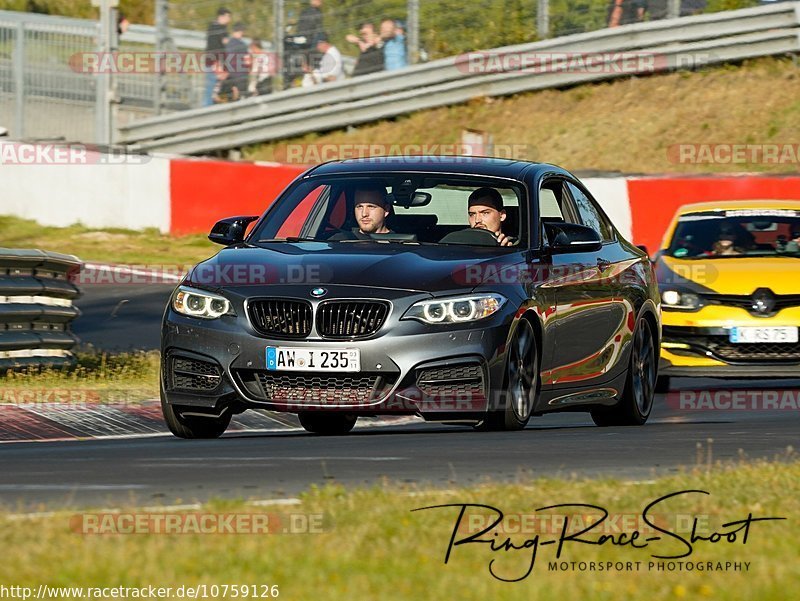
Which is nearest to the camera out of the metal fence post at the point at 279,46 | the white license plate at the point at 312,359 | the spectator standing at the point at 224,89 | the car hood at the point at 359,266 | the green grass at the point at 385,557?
the green grass at the point at 385,557

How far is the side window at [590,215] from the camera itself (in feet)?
37.5

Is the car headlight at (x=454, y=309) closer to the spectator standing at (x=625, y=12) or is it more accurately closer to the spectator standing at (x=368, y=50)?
the spectator standing at (x=625, y=12)

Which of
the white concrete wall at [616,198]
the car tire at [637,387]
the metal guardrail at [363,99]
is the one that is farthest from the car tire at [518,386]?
the metal guardrail at [363,99]

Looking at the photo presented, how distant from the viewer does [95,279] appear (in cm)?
2130

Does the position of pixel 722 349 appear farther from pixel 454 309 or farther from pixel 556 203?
pixel 454 309

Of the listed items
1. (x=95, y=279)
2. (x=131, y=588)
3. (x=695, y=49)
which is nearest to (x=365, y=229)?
(x=131, y=588)

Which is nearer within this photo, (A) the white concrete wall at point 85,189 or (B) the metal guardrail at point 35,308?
(B) the metal guardrail at point 35,308

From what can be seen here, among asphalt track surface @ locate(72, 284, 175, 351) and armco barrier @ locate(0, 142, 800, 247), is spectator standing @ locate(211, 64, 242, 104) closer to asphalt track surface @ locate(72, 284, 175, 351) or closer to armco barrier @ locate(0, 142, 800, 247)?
armco barrier @ locate(0, 142, 800, 247)

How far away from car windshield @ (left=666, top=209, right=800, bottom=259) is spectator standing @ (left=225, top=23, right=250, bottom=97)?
11884 millimetres

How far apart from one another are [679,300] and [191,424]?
5.38 meters

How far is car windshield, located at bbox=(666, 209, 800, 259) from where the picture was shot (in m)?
14.8

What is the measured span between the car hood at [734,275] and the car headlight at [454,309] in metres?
5.10

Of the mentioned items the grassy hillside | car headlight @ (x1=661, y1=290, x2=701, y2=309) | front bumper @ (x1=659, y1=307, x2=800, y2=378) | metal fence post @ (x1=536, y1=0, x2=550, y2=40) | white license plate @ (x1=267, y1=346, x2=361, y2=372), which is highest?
metal fence post @ (x1=536, y1=0, x2=550, y2=40)

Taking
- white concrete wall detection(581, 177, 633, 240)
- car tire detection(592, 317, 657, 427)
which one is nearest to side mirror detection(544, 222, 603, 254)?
car tire detection(592, 317, 657, 427)
